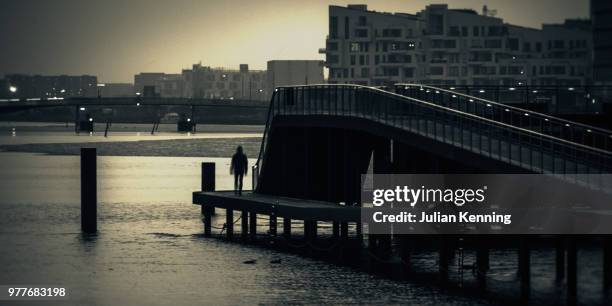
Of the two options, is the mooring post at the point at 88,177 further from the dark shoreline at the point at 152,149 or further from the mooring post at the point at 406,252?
the dark shoreline at the point at 152,149

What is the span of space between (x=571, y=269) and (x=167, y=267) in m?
14.0

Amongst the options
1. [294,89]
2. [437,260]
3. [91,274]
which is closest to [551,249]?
[437,260]

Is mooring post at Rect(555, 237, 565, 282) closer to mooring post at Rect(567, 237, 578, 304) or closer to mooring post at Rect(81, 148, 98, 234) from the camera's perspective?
mooring post at Rect(567, 237, 578, 304)

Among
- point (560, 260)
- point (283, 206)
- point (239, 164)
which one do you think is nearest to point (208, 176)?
point (239, 164)

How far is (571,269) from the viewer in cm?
3509

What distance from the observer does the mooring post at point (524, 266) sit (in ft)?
118

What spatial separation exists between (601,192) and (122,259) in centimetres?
1764

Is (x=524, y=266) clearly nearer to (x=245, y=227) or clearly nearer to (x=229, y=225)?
(x=245, y=227)

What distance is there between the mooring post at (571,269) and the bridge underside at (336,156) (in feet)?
21.6

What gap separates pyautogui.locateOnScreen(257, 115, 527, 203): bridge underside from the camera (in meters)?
43.9

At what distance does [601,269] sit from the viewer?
38844 millimetres

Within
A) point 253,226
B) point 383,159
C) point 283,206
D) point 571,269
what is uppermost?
point 383,159

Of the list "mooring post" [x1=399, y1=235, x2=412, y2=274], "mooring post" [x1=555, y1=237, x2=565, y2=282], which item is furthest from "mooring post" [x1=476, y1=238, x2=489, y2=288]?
"mooring post" [x1=399, y1=235, x2=412, y2=274]

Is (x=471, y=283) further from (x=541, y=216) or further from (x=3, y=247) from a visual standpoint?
(x=3, y=247)
